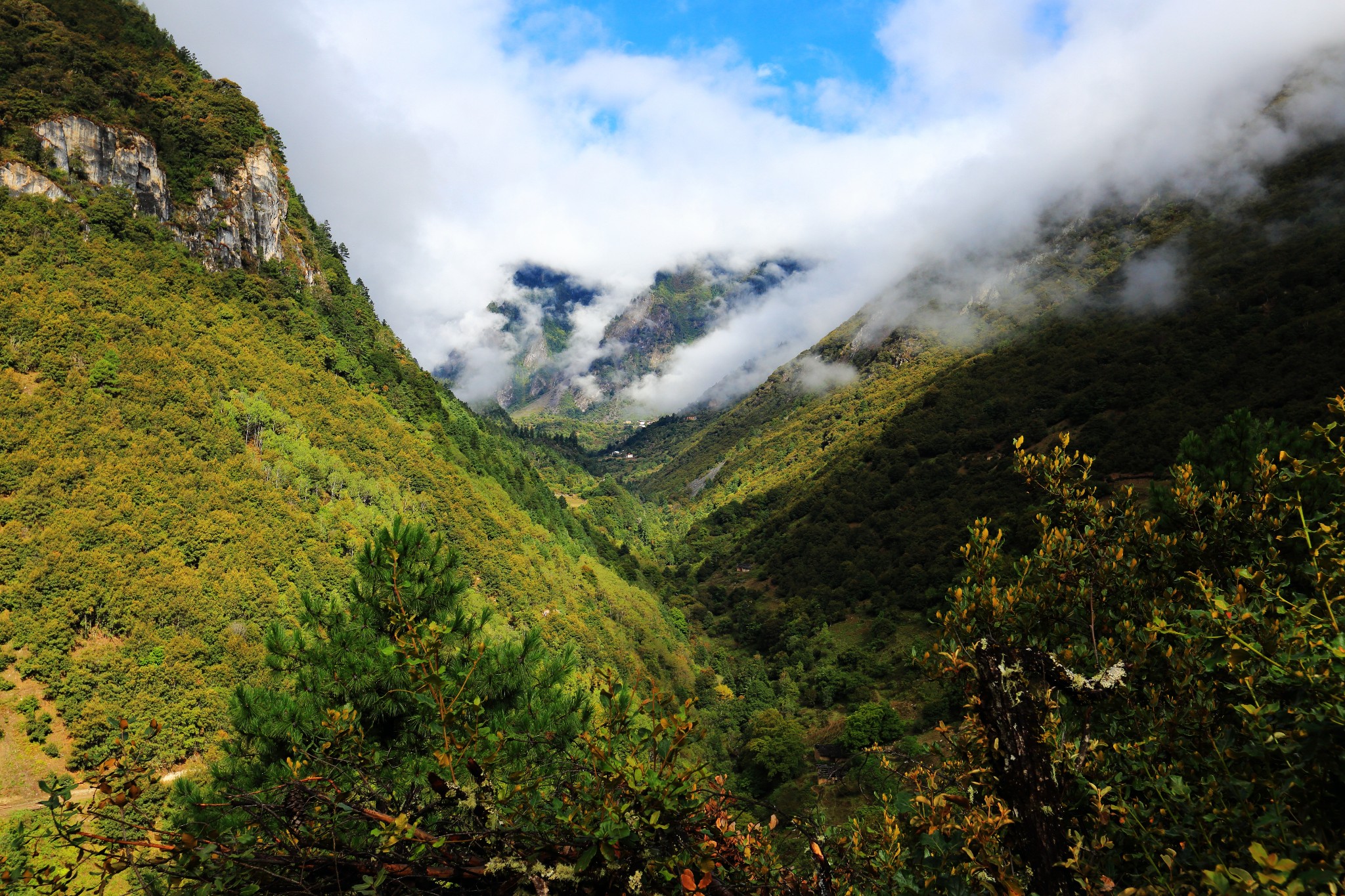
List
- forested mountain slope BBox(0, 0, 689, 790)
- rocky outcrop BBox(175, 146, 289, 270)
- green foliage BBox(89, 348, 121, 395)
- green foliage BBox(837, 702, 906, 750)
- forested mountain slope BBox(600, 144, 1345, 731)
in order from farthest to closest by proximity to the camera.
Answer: forested mountain slope BBox(600, 144, 1345, 731), green foliage BBox(837, 702, 906, 750), rocky outcrop BBox(175, 146, 289, 270), green foliage BBox(89, 348, 121, 395), forested mountain slope BBox(0, 0, 689, 790)

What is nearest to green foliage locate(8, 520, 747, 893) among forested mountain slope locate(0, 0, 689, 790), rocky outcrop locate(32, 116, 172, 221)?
forested mountain slope locate(0, 0, 689, 790)

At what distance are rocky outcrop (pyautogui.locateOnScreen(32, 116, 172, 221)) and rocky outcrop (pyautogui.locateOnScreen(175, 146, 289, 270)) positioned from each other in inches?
82.9

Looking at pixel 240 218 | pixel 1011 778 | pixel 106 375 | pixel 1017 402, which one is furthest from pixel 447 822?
pixel 1017 402

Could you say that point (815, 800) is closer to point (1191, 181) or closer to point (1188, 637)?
point (1188, 637)

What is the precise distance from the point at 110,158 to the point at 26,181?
23.5ft

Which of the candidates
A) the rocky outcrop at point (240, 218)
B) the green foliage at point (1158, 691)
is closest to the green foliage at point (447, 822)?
the green foliage at point (1158, 691)

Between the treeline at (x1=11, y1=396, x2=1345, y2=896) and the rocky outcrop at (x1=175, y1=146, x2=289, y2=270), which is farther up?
the rocky outcrop at (x1=175, y1=146, x2=289, y2=270)

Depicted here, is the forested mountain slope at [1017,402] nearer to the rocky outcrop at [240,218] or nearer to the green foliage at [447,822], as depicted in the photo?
the green foliage at [447,822]

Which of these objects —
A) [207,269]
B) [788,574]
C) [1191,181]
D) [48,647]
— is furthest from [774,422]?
[48,647]

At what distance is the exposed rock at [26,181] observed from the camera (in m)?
31.3

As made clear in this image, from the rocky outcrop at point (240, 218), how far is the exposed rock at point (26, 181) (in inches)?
348

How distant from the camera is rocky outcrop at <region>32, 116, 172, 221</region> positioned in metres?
35.1

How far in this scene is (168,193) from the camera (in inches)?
1661

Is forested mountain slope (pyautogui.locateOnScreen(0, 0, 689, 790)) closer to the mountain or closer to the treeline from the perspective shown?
the treeline
